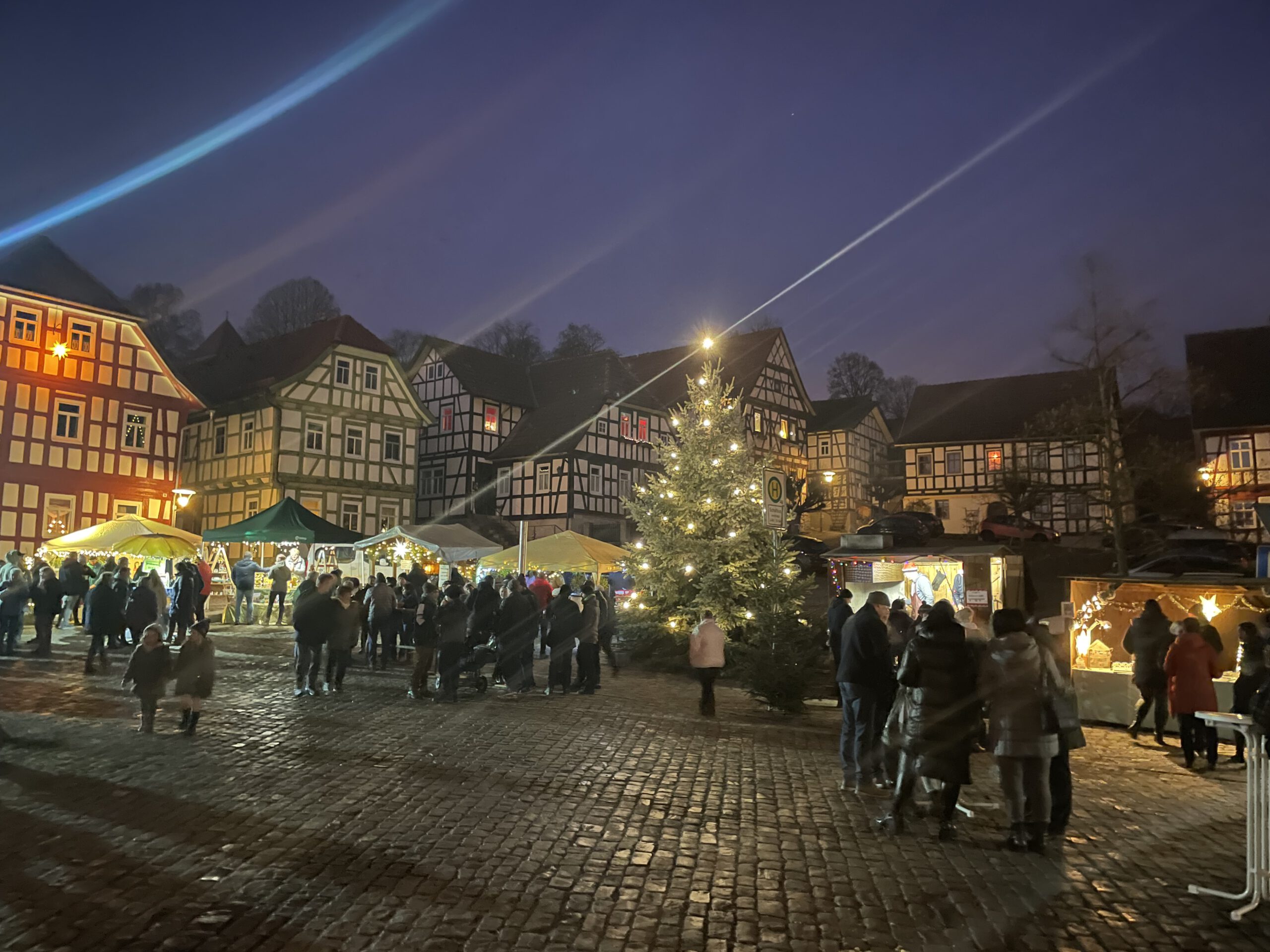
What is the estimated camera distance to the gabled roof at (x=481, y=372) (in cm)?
4344

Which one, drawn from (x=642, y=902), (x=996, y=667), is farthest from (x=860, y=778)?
(x=642, y=902)

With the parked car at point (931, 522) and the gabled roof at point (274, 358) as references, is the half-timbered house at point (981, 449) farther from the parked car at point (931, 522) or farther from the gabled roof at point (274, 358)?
the gabled roof at point (274, 358)

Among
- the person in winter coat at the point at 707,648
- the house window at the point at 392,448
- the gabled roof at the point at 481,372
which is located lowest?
the person in winter coat at the point at 707,648

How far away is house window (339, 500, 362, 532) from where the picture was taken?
37688 mm

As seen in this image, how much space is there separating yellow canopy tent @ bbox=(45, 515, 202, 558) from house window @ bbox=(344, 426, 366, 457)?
1650 cm

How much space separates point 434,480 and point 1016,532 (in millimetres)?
26346

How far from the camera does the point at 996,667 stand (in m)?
6.49

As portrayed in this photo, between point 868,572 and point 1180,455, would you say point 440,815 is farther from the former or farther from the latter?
point 1180,455

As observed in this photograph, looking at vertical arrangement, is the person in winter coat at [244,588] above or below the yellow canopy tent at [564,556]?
below

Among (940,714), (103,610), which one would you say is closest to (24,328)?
(103,610)

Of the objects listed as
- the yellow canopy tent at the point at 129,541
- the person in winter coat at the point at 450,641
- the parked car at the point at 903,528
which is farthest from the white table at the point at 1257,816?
the parked car at the point at 903,528

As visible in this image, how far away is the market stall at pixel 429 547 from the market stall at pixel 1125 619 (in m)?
14.2

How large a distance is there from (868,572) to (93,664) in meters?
14.0

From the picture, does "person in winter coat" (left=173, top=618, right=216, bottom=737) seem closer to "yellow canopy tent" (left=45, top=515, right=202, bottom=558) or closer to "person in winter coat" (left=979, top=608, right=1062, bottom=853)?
"person in winter coat" (left=979, top=608, right=1062, bottom=853)
